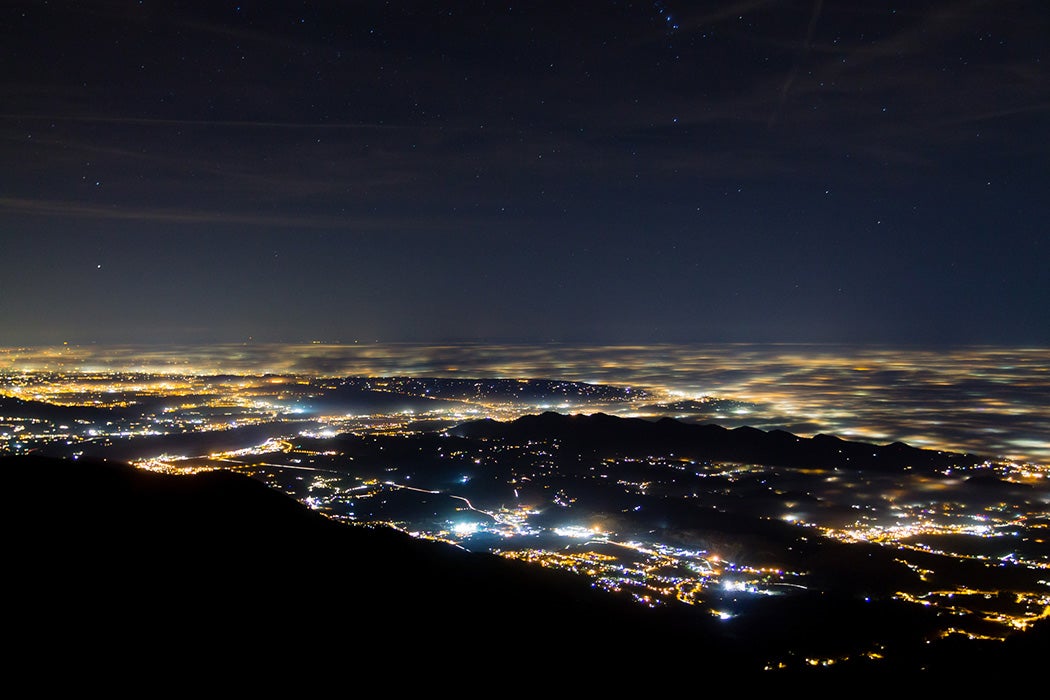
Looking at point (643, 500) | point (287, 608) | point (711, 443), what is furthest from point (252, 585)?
point (711, 443)

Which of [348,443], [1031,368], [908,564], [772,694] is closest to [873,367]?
[1031,368]

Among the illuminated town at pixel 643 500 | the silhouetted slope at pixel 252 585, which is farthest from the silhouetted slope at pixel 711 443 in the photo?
the silhouetted slope at pixel 252 585

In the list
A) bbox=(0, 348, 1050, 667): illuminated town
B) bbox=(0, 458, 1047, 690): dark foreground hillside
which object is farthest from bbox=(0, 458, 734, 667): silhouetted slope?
bbox=(0, 348, 1050, 667): illuminated town

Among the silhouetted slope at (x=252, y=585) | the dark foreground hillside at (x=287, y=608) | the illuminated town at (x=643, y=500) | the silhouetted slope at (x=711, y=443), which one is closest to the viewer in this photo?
the dark foreground hillside at (x=287, y=608)

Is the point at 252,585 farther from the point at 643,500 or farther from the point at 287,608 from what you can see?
the point at 643,500

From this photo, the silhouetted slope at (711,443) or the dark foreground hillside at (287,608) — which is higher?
the dark foreground hillside at (287,608)

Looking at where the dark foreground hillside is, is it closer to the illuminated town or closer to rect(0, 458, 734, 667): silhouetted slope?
rect(0, 458, 734, 667): silhouetted slope

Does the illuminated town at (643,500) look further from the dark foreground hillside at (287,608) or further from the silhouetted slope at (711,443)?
the dark foreground hillside at (287,608)
